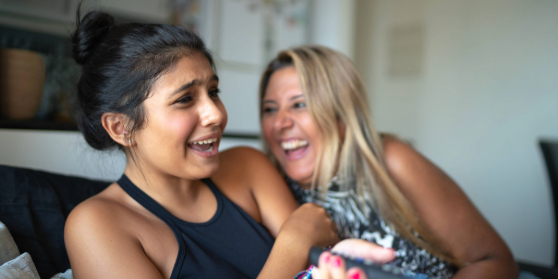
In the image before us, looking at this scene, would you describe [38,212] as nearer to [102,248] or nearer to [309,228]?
[102,248]

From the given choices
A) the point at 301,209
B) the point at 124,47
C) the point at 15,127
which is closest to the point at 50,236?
the point at 15,127

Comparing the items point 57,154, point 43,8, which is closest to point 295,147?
point 57,154

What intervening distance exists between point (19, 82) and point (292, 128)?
0.98m

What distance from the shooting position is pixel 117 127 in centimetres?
108

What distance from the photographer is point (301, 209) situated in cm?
118

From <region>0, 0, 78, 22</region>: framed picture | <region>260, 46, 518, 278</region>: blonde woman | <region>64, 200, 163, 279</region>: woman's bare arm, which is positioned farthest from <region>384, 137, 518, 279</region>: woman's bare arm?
<region>0, 0, 78, 22</region>: framed picture

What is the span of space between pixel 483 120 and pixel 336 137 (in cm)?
240

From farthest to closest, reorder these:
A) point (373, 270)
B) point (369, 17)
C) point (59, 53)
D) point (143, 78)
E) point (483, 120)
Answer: point (369, 17)
point (483, 120)
point (59, 53)
point (143, 78)
point (373, 270)

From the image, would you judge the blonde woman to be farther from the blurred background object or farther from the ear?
the blurred background object

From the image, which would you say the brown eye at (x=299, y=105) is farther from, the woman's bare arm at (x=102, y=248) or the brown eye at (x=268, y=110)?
the woman's bare arm at (x=102, y=248)

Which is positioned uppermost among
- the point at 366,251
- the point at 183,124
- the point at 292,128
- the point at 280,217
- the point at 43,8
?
the point at 43,8

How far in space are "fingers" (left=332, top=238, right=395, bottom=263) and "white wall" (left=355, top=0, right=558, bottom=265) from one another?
9.31 feet

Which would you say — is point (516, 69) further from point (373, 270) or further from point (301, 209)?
point (373, 270)

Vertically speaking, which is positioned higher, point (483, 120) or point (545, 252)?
point (483, 120)
